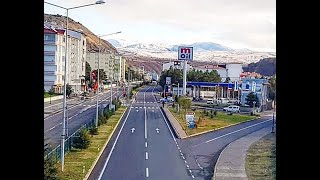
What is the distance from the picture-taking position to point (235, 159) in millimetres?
2736

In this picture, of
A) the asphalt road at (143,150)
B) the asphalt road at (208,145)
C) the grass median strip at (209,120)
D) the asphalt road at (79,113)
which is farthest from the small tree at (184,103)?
the asphalt road at (79,113)

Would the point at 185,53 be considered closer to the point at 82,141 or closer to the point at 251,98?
the point at 251,98

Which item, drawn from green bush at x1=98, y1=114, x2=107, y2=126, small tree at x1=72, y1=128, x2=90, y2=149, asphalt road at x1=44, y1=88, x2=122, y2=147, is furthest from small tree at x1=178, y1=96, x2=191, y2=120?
green bush at x1=98, y1=114, x2=107, y2=126

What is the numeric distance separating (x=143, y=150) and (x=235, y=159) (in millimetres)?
1098

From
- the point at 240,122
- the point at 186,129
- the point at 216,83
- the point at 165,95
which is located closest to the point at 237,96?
the point at 216,83

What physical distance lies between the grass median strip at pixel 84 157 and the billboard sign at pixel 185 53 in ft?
3.07

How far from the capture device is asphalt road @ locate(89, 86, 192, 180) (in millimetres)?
2963

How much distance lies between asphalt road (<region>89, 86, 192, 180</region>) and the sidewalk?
23 centimetres

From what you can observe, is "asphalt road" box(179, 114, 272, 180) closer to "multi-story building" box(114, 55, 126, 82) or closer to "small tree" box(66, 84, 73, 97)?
"multi-story building" box(114, 55, 126, 82)

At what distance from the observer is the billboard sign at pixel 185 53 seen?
2.40m

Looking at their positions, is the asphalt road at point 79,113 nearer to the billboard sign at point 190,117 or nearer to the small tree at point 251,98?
the billboard sign at point 190,117
